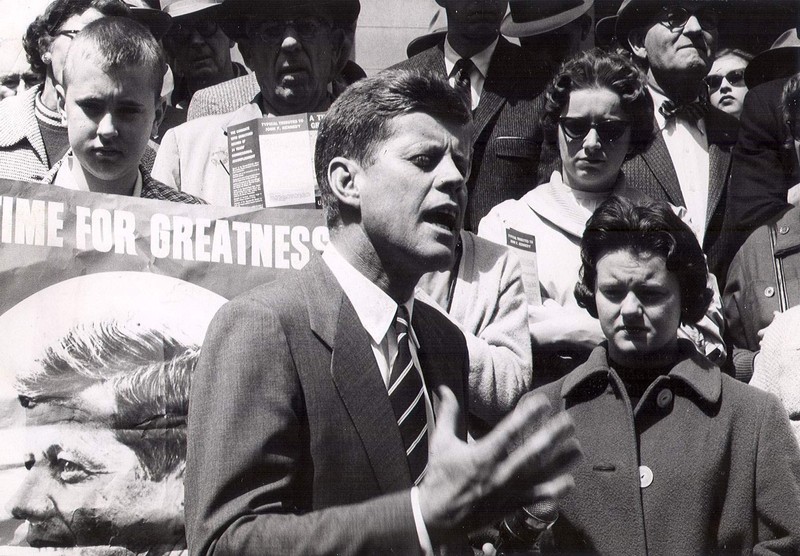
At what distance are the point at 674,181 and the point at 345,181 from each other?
4.40 feet

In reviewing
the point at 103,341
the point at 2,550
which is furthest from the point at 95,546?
the point at 103,341

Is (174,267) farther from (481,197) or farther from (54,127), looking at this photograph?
(481,197)

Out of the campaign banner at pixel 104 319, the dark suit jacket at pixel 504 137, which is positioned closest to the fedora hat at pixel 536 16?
the dark suit jacket at pixel 504 137

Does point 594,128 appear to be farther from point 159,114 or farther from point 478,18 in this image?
point 159,114

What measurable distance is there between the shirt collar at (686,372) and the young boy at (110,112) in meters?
1.10

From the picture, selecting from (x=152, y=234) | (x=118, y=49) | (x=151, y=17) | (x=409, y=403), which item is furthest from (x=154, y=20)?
(x=409, y=403)

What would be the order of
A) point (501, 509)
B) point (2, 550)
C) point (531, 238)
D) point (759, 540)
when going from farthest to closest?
point (531, 238) → point (2, 550) → point (759, 540) → point (501, 509)

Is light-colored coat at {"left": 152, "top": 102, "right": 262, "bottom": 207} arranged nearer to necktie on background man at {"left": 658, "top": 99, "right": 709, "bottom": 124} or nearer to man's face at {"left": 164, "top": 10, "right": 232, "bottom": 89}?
man's face at {"left": 164, "top": 10, "right": 232, "bottom": 89}

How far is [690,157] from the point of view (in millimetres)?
3328

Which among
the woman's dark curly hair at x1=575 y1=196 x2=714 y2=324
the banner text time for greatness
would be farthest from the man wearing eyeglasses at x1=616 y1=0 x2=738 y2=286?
the banner text time for greatness

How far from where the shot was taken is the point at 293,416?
1.97m

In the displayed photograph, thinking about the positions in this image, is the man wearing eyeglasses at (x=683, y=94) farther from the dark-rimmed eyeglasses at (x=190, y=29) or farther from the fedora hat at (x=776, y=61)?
the dark-rimmed eyeglasses at (x=190, y=29)

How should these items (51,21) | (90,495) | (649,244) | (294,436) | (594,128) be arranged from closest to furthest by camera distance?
(294,436), (649,244), (90,495), (594,128), (51,21)

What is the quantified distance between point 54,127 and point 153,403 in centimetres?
81
